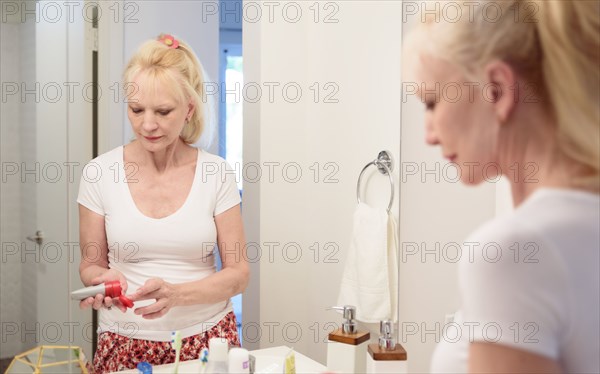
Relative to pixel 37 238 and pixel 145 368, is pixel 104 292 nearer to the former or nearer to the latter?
pixel 145 368

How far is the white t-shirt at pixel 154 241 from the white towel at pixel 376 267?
333 mm

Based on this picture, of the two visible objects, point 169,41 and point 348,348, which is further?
point 169,41

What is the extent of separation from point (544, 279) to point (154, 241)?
3.23 ft

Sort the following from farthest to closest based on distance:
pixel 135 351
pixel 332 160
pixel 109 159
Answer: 1. pixel 332 160
2. pixel 109 159
3. pixel 135 351

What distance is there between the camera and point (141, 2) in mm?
1948

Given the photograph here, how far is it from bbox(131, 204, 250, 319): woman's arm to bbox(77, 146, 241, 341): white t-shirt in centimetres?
2

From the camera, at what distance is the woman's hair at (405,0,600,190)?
16.7 inches

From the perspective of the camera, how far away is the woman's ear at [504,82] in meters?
0.44

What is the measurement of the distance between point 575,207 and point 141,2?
1791 millimetres

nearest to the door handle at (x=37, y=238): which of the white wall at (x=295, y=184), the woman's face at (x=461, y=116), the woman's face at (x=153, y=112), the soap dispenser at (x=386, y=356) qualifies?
the white wall at (x=295, y=184)

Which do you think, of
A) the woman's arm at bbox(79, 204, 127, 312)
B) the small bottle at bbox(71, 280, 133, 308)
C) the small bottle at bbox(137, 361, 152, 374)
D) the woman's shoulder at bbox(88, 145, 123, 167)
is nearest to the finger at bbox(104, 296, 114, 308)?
the small bottle at bbox(71, 280, 133, 308)

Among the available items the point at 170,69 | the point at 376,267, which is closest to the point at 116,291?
the point at 170,69

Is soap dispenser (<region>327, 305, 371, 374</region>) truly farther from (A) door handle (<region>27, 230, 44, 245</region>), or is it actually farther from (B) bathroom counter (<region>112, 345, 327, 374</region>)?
(A) door handle (<region>27, 230, 44, 245</region>)

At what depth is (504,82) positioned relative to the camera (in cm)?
45
